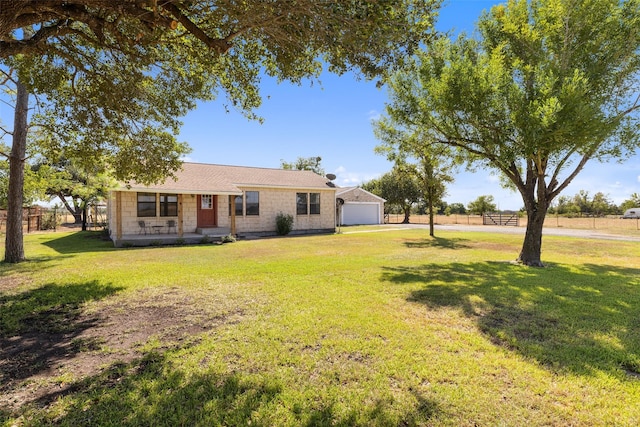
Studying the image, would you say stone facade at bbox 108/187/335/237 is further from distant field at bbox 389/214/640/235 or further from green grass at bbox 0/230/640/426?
distant field at bbox 389/214/640/235

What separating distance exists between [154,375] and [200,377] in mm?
467

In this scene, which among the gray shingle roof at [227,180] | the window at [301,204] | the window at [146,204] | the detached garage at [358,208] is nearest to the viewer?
the window at [146,204]

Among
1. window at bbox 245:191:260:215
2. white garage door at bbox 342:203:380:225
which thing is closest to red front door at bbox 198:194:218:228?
window at bbox 245:191:260:215

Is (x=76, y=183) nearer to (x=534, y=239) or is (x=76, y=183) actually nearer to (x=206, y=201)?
(x=206, y=201)

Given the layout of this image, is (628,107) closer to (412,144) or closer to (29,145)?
(412,144)

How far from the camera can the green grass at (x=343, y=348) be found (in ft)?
8.95

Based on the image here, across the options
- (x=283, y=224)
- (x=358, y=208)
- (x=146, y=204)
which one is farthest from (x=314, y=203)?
(x=358, y=208)

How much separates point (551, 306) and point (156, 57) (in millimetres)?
9360

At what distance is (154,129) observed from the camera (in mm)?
8961

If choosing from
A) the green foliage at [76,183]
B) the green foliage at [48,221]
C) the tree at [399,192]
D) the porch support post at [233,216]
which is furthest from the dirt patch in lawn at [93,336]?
the tree at [399,192]

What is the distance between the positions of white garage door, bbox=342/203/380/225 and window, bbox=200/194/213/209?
18.0 m

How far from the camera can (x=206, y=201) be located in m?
18.1

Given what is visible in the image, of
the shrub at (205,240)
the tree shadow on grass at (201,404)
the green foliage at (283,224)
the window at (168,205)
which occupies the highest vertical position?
the window at (168,205)

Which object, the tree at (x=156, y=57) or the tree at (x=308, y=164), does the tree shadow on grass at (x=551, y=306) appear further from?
the tree at (x=308, y=164)
